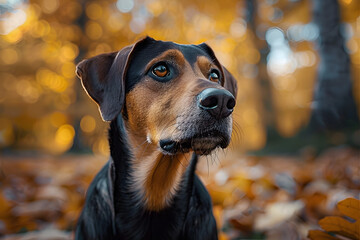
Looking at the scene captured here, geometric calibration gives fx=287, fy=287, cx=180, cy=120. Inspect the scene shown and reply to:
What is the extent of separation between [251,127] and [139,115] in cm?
2550

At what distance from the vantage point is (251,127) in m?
26.4

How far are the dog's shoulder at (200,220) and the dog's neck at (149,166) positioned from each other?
160mm

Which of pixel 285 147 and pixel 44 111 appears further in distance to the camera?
→ pixel 44 111

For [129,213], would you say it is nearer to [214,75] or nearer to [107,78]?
[107,78]

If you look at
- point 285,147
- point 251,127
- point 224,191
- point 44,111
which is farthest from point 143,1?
point 251,127

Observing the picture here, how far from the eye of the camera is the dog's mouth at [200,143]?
1.57 metres

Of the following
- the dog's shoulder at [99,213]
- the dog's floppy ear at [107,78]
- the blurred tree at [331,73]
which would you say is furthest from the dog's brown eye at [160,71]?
the blurred tree at [331,73]

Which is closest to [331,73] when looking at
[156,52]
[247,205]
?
[247,205]

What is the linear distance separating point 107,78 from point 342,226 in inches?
61.3

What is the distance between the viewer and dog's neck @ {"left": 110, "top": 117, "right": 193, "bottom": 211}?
75.1 inches

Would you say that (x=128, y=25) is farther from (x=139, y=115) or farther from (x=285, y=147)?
(x=139, y=115)

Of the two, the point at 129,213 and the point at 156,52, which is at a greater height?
the point at 156,52

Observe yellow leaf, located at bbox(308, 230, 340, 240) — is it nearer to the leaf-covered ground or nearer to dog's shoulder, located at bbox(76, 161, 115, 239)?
the leaf-covered ground

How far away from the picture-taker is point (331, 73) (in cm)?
513
